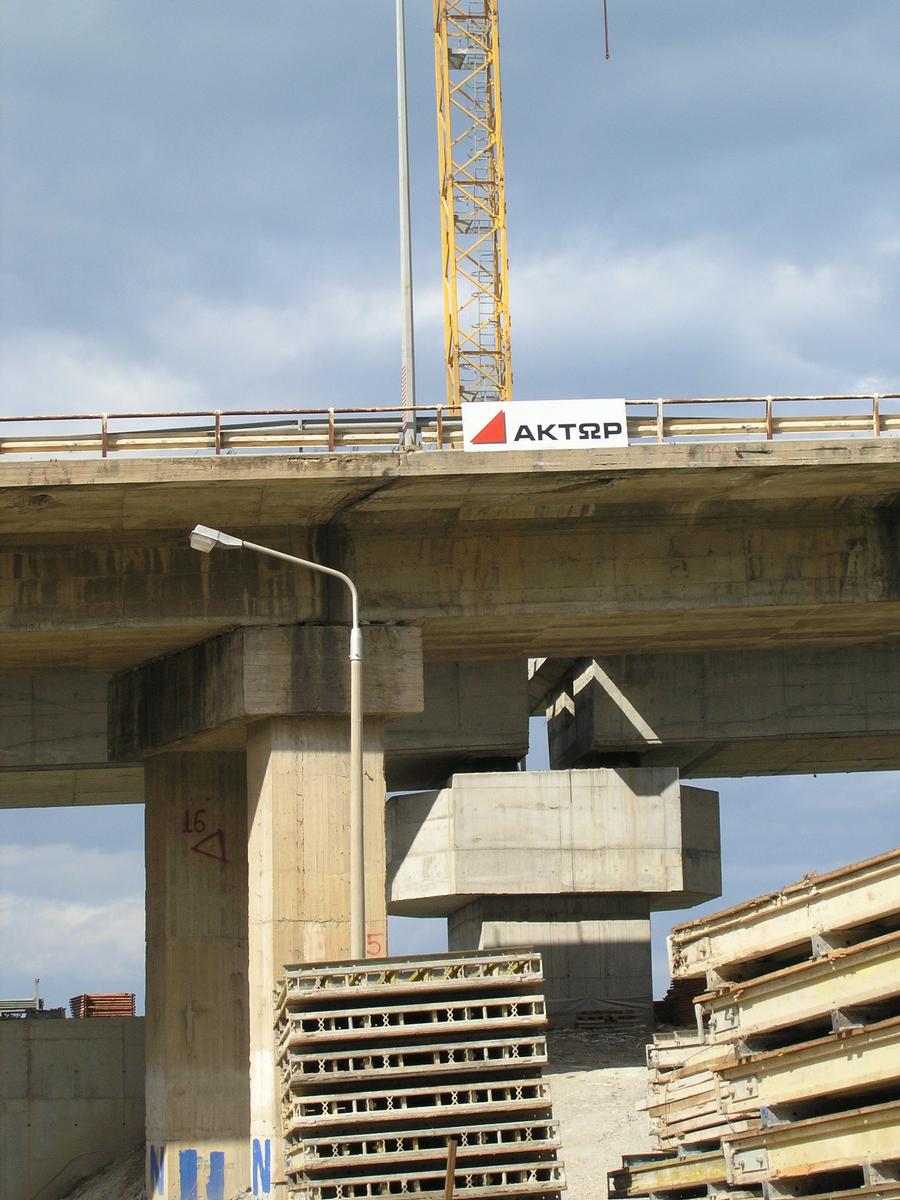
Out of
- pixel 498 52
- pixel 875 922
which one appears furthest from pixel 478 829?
pixel 498 52

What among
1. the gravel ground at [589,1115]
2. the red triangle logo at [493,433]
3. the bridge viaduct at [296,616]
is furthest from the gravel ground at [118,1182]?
the red triangle logo at [493,433]

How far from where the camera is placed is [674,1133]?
23.7 meters

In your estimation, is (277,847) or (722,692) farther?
(722,692)

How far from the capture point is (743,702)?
40.3 m

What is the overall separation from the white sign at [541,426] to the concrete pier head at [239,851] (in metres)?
3.55

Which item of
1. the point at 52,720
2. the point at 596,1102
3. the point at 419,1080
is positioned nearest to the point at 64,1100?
the point at 52,720

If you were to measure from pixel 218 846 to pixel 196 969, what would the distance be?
225cm

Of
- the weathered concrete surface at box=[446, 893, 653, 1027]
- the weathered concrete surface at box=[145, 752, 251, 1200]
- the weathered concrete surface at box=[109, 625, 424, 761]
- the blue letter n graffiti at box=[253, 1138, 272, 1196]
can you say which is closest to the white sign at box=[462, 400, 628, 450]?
the weathered concrete surface at box=[109, 625, 424, 761]

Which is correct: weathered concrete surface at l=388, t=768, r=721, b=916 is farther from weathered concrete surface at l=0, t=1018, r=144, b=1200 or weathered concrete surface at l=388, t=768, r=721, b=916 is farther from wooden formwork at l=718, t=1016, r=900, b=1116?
wooden formwork at l=718, t=1016, r=900, b=1116

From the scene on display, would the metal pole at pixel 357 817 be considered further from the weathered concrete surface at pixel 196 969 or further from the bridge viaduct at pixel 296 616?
the weathered concrete surface at pixel 196 969

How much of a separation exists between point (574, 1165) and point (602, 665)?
520 inches

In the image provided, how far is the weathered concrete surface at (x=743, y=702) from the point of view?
40031 mm

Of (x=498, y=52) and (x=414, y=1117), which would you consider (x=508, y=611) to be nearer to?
(x=414, y=1117)

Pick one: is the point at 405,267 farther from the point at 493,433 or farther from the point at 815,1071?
the point at 815,1071
